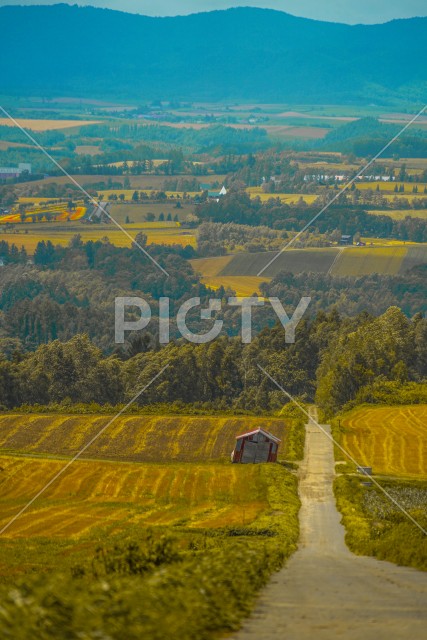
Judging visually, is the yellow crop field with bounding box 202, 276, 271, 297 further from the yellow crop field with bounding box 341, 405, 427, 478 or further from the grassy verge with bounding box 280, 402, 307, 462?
the yellow crop field with bounding box 341, 405, 427, 478

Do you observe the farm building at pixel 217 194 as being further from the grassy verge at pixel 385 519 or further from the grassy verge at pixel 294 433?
the grassy verge at pixel 385 519

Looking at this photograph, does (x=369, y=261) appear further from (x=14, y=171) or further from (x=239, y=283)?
(x=14, y=171)

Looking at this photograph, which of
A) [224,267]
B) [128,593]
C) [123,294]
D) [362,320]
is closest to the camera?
[128,593]

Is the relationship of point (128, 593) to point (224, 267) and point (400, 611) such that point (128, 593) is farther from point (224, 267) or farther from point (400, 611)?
point (224, 267)

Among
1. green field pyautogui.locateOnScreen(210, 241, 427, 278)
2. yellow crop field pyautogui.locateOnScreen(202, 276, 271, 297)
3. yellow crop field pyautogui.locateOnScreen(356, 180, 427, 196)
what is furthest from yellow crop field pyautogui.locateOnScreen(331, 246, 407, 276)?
yellow crop field pyautogui.locateOnScreen(356, 180, 427, 196)

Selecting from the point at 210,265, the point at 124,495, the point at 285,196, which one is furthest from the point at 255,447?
the point at 285,196

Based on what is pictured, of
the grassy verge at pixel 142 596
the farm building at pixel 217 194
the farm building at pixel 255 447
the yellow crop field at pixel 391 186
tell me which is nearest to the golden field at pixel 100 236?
the farm building at pixel 217 194

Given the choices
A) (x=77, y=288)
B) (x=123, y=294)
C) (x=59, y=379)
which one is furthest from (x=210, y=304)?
(x=59, y=379)
